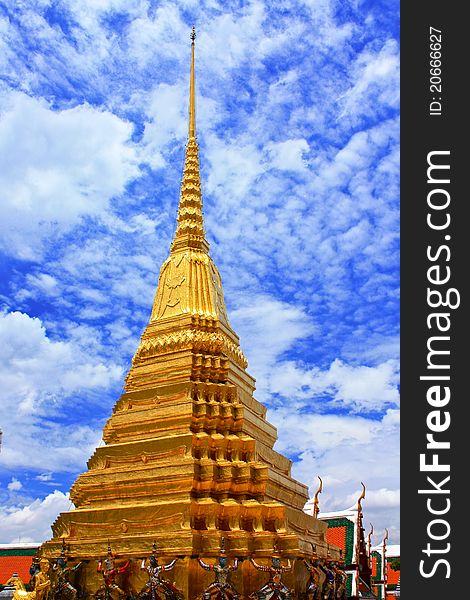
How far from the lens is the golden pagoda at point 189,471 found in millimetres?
14328

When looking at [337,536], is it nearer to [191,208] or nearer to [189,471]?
[189,471]

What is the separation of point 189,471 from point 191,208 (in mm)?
8860

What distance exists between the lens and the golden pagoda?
47.0 feet

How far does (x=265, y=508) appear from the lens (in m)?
15.0

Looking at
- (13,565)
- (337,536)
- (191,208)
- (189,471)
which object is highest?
(191,208)

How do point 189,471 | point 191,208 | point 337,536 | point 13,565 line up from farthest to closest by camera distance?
point 13,565 < point 337,536 < point 191,208 < point 189,471

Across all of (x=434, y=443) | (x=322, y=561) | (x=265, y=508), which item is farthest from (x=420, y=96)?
(x=322, y=561)

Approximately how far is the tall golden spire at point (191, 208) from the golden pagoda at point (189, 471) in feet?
4.83

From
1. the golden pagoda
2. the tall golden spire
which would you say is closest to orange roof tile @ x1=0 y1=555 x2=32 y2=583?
the golden pagoda

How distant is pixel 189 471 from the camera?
49.0 ft

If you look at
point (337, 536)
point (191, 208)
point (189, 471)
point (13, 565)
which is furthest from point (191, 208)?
point (13, 565)

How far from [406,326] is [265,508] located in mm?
7563

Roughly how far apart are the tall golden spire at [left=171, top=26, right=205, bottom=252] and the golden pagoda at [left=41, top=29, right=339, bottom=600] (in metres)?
1.47

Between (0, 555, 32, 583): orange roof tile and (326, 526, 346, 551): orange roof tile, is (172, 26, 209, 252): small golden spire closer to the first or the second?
(326, 526, 346, 551): orange roof tile
